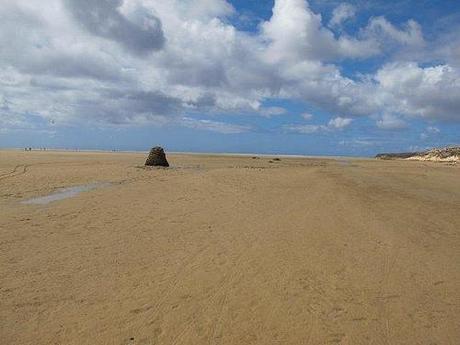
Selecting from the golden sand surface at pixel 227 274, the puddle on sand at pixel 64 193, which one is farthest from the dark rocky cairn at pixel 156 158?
the golden sand surface at pixel 227 274

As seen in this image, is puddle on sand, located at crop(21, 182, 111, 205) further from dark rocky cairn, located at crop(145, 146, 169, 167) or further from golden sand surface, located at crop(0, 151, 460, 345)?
dark rocky cairn, located at crop(145, 146, 169, 167)

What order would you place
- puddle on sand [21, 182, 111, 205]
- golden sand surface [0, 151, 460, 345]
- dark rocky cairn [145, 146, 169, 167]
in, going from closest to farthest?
1. golden sand surface [0, 151, 460, 345]
2. puddle on sand [21, 182, 111, 205]
3. dark rocky cairn [145, 146, 169, 167]

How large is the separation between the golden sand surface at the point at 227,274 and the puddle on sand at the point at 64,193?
2.66ft

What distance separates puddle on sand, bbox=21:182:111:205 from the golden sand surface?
0.81 metres

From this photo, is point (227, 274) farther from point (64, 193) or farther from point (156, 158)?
point (156, 158)

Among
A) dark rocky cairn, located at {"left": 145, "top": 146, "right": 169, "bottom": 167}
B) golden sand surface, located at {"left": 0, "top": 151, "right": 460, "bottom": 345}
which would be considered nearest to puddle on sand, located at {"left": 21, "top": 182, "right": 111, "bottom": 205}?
golden sand surface, located at {"left": 0, "top": 151, "right": 460, "bottom": 345}

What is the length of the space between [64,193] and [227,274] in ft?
38.8

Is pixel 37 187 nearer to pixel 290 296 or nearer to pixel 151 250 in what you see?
pixel 151 250

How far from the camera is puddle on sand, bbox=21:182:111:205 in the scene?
15248 mm

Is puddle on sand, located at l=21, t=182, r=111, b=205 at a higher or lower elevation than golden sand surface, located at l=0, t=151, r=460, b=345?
higher

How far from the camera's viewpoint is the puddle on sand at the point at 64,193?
15248 millimetres

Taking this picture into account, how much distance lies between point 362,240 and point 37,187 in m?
14.7

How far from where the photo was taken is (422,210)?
14.5m

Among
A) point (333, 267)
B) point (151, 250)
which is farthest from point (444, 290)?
point (151, 250)
